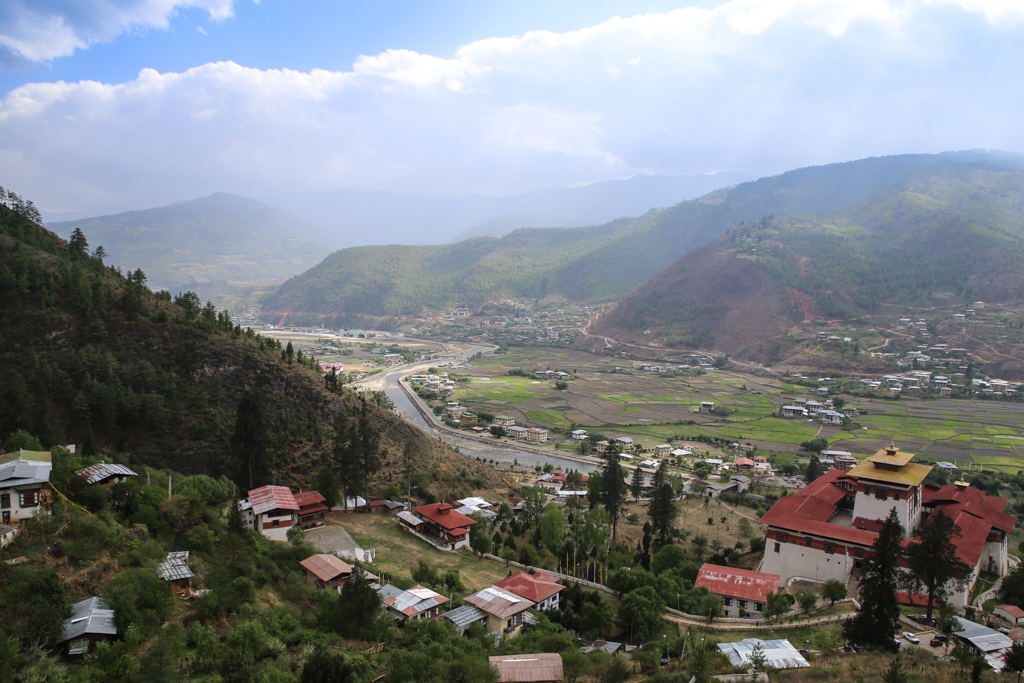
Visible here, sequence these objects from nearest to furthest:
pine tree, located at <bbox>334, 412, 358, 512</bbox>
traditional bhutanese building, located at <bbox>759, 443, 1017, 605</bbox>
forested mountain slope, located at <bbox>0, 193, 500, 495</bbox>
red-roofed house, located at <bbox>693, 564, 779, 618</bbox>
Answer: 1. red-roofed house, located at <bbox>693, 564, 779, 618</bbox>
2. traditional bhutanese building, located at <bbox>759, 443, 1017, 605</bbox>
3. forested mountain slope, located at <bbox>0, 193, 500, 495</bbox>
4. pine tree, located at <bbox>334, 412, 358, 512</bbox>

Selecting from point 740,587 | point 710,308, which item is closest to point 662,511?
point 740,587

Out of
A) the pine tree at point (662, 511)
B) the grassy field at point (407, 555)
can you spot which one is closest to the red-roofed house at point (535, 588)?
the grassy field at point (407, 555)

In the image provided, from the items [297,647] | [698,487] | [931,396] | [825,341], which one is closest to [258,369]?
[297,647]

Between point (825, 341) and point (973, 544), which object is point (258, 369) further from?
point (825, 341)

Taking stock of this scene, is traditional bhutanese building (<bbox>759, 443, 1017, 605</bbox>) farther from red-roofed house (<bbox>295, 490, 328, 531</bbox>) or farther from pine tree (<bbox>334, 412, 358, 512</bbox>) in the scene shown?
red-roofed house (<bbox>295, 490, 328, 531</bbox>)

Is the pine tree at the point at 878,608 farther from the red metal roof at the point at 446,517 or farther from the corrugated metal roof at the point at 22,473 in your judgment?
the corrugated metal roof at the point at 22,473

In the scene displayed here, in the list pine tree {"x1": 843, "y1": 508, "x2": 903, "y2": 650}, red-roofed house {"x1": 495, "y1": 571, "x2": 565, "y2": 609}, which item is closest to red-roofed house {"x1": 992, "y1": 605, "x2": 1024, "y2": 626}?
pine tree {"x1": 843, "y1": 508, "x2": 903, "y2": 650}

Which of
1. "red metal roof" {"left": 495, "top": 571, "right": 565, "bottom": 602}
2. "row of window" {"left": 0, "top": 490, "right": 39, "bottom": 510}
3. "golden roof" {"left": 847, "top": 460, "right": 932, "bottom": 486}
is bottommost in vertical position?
"red metal roof" {"left": 495, "top": 571, "right": 565, "bottom": 602}
